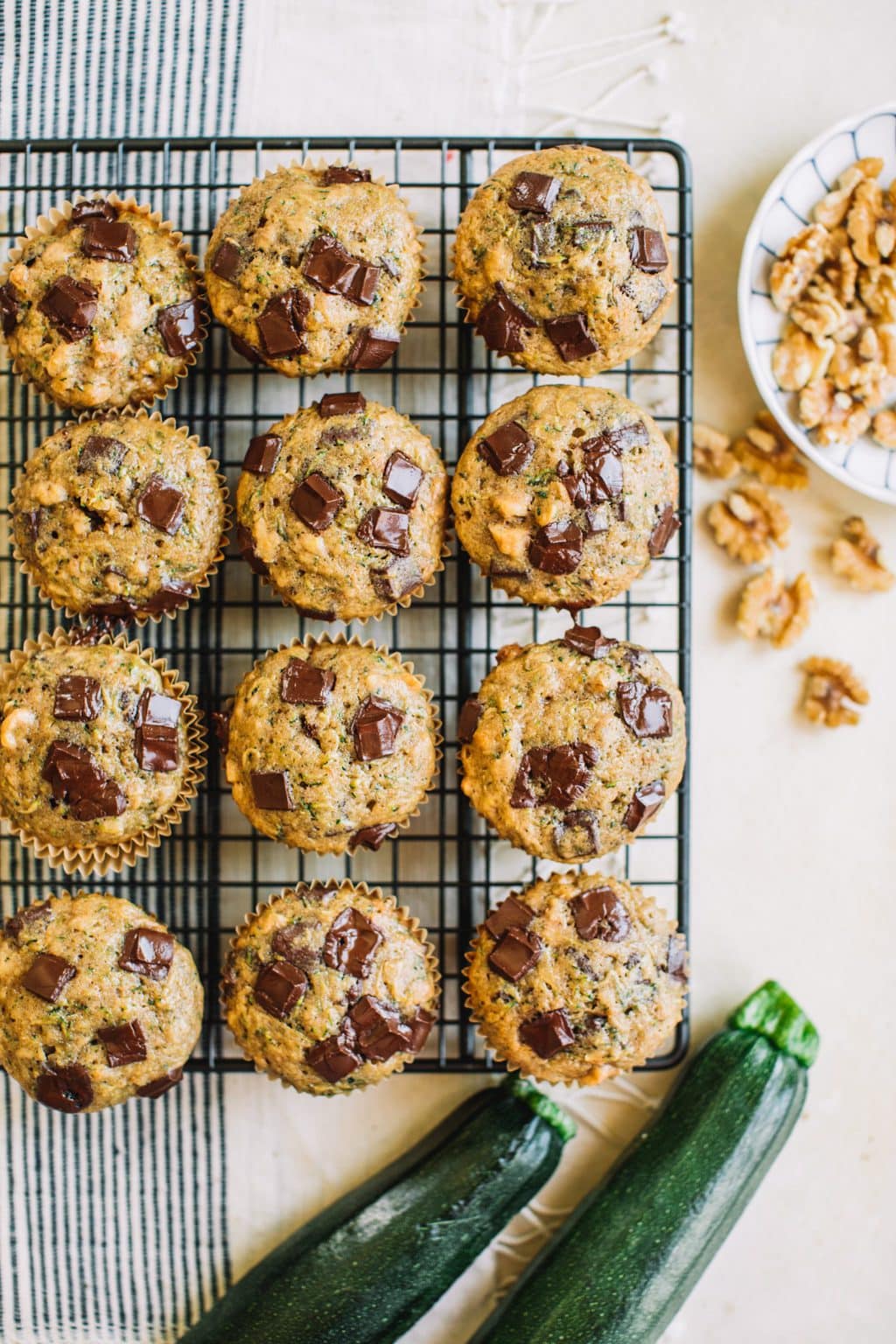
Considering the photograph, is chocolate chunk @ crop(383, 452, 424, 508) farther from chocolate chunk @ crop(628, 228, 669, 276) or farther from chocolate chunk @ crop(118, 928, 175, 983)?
chocolate chunk @ crop(118, 928, 175, 983)

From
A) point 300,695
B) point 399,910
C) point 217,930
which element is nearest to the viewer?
point 300,695

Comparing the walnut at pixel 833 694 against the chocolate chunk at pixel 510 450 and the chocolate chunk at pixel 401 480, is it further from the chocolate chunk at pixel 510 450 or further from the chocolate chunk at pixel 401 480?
the chocolate chunk at pixel 401 480

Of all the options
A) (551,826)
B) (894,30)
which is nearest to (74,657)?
(551,826)

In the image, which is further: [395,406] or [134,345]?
[395,406]

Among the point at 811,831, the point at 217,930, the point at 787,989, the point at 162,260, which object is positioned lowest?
the point at 787,989

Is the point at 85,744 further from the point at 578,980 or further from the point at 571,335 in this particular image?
the point at 571,335

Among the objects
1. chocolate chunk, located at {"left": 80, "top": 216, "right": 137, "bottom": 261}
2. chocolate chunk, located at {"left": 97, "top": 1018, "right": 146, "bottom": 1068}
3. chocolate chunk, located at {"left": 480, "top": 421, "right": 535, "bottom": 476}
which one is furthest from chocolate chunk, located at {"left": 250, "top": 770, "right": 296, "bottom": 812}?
chocolate chunk, located at {"left": 80, "top": 216, "right": 137, "bottom": 261}

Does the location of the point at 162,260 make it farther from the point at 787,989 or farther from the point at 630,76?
the point at 787,989

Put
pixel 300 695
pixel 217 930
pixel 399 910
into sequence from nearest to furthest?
1. pixel 300 695
2. pixel 399 910
3. pixel 217 930
